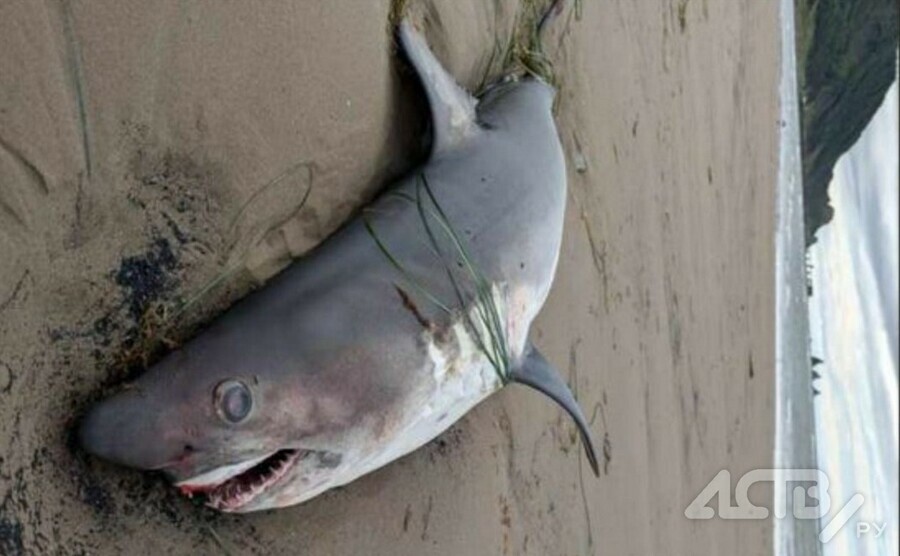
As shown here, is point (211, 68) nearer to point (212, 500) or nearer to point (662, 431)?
point (212, 500)

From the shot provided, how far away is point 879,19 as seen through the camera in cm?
843

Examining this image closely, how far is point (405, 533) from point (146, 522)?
0.82 m

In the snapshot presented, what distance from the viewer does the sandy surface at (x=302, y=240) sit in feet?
8.70

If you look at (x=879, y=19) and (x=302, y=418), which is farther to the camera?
(x=879, y=19)

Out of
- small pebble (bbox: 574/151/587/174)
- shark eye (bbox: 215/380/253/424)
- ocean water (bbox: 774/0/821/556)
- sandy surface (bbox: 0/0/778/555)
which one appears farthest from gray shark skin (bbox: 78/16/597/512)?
ocean water (bbox: 774/0/821/556)

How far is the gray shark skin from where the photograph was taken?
2.67 m

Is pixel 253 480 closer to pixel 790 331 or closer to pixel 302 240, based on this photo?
pixel 302 240

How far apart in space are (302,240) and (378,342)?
0.37 metres

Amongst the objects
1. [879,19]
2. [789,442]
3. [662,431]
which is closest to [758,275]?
[789,442]

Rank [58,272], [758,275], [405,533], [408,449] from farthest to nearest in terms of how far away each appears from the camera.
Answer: [758,275] < [405,533] < [408,449] < [58,272]

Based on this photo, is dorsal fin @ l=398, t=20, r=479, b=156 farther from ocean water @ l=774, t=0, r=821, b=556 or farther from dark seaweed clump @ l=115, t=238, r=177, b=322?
ocean water @ l=774, t=0, r=821, b=556

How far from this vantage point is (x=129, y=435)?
2.61m

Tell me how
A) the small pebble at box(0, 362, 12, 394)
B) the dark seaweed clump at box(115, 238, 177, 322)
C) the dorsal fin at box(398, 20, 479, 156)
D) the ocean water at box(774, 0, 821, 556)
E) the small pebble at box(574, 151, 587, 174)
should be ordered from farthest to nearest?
the ocean water at box(774, 0, 821, 556)
the small pebble at box(574, 151, 587, 174)
the dorsal fin at box(398, 20, 479, 156)
the dark seaweed clump at box(115, 238, 177, 322)
the small pebble at box(0, 362, 12, 394)

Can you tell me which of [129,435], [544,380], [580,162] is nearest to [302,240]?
[129,435]
